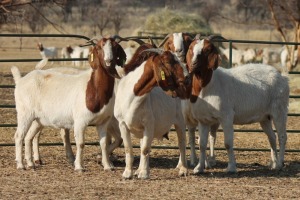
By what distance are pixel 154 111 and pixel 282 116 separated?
2425 mm

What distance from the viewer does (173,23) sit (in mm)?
38156

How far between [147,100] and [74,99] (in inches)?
52.9

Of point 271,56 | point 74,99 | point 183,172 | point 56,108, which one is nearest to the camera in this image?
point 183,172

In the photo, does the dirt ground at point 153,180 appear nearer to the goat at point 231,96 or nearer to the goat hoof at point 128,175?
the goat hoof at point 128,175

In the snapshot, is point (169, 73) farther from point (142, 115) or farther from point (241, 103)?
point (241, 103)

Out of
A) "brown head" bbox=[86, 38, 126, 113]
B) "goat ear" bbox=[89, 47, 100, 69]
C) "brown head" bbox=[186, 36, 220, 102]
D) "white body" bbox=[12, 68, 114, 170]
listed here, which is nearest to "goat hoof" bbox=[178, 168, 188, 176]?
"brown head" bbox=[186, 36, 220, 102]

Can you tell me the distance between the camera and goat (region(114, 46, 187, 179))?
10781mm

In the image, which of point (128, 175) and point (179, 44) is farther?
point (179, 44)

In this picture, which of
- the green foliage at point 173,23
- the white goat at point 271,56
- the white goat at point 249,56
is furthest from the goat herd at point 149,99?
the white goat at point 271,56

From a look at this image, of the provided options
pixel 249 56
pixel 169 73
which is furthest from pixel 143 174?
pixel 249 56

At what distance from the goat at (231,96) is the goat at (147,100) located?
0.65m

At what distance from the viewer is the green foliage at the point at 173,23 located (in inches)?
1481

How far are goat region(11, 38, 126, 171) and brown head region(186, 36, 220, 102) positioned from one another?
95 cm

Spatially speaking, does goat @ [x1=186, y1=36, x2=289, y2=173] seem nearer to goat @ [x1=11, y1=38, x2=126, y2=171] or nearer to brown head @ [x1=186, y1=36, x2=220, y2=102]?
brown head @ [x1=186, y1=36, x2=220, y2=102]
